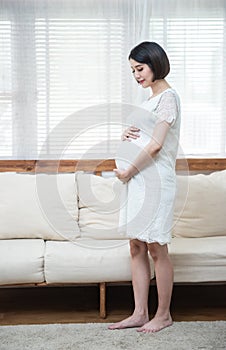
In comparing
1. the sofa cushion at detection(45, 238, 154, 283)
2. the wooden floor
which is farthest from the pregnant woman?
the wooden floor

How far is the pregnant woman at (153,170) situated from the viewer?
3.01 metres

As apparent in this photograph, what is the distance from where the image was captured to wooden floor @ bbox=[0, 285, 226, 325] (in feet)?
11.1

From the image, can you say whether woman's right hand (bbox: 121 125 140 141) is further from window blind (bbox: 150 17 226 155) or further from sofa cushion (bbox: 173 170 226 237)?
window blind (bbox: 150 17 226 155)

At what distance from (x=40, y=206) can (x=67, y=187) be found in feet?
0.69

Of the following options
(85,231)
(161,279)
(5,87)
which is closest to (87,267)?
(161,279)

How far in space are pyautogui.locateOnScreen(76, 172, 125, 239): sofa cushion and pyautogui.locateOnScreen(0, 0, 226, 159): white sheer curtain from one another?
1.06 feet

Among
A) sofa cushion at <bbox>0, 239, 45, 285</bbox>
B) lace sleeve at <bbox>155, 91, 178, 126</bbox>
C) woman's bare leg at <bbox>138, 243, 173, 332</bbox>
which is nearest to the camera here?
lace sleeve at <bbox>155, 91, 178, 126</bbox>

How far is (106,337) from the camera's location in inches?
118

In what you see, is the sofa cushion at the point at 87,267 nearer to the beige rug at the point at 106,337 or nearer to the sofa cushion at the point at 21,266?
the sofa cushion at the point at 21,266

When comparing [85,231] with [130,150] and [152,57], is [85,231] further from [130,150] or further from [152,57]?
[152,57]

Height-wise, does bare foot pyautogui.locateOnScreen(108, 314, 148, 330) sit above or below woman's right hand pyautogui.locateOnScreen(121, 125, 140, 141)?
below

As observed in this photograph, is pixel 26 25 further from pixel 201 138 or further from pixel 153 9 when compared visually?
pixel 201 138

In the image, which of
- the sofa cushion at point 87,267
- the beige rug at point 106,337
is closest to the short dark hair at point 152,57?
the sofa cushion at point 87,267

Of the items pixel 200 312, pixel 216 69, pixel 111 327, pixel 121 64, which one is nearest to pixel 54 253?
pixel 111 327
